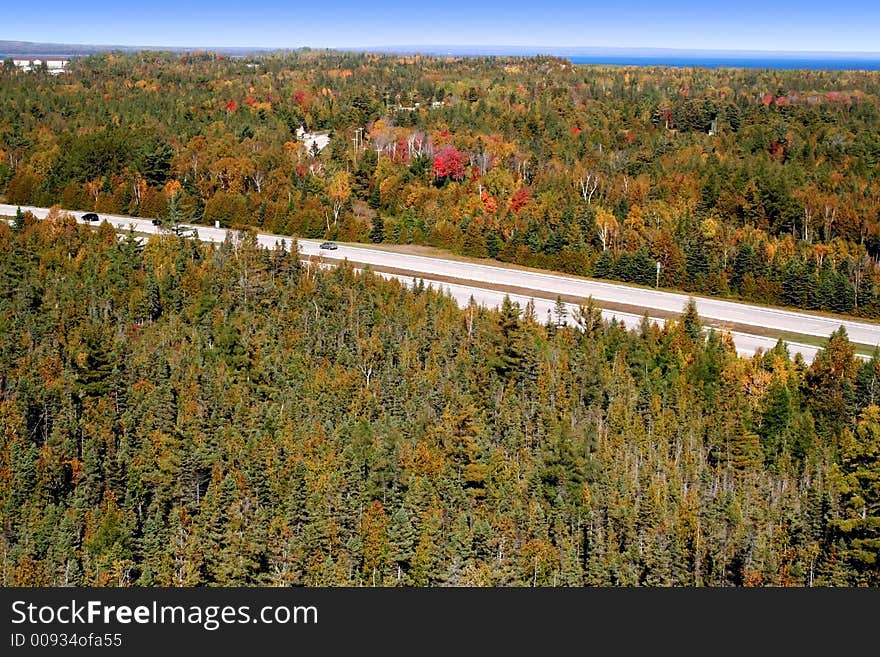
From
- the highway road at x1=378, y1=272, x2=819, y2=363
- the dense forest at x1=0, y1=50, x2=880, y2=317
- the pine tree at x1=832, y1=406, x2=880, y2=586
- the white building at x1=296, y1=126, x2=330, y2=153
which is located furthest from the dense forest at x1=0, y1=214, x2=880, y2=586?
the white building at x1=296, y1=126, x2=330, y2=153

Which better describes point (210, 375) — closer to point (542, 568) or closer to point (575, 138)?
point (542, 568)

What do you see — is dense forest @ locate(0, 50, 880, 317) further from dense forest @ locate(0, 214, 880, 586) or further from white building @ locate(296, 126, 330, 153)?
dense forest @ locate(0, 214, 880, 586)

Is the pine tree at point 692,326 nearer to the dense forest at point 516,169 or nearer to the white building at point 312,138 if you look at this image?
the dense forest at point 516,169

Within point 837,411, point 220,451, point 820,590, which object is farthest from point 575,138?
point 820,590

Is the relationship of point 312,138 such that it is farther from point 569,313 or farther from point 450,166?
point 569,313

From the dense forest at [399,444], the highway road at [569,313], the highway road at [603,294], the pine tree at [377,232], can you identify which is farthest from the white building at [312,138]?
the dense forest at [399,444]
